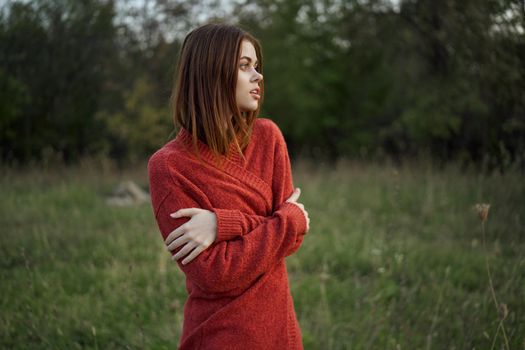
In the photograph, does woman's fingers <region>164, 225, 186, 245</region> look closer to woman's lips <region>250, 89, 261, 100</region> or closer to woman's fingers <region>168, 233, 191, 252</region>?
woman's fingers <region>168, 233, 191, 252</region>

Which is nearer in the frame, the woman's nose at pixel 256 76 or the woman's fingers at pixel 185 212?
the woman's fingers at pixel 185 212

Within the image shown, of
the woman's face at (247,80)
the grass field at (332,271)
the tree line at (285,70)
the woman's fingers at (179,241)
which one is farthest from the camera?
the tree line at (285,70)

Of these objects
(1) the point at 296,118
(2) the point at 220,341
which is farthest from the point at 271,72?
(2) the point at 220,341

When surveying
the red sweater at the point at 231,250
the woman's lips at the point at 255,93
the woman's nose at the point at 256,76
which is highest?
the woman's nose at the point at 256,76

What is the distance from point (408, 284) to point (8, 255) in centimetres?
340

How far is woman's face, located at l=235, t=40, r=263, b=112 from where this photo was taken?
5.28ft

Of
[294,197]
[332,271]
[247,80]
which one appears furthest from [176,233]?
[332,271]

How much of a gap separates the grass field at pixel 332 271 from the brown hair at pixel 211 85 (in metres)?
1.11

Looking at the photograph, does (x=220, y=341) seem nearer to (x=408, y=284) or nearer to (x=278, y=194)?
(x=278, y=194)

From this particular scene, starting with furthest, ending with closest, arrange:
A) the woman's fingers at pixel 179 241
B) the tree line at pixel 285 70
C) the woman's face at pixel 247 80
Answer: the tree line at pixel 285 70, the woman's face at pixel 247 80, the woman's fingers at pixel 179 241

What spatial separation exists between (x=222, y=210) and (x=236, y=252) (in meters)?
0.15

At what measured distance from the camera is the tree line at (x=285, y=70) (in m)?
7.23

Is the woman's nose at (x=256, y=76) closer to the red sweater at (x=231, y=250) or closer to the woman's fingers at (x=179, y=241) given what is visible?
the red sweater at (x=231, y=250)

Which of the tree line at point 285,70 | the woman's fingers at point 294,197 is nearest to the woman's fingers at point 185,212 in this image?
the woman's fingers at point 294,197
